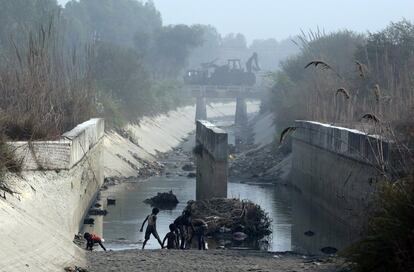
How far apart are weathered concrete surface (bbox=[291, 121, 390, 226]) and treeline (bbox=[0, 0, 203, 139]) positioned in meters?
7.11

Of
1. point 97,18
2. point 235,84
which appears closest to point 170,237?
point 235,84

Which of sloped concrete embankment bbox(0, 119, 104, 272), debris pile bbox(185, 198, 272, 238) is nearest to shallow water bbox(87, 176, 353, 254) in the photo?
debris pile bbox(185, 198, 272, 238)

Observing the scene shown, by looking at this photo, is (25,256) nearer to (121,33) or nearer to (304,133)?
(304,133)

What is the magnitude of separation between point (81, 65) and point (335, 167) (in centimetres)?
2379

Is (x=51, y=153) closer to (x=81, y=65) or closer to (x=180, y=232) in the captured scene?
(x=180, y=232)

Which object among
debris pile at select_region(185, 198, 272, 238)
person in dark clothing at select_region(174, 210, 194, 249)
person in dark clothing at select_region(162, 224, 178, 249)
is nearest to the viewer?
person in dark clothing at select_region(162, 224, 178, 249)

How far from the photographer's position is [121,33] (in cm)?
16312

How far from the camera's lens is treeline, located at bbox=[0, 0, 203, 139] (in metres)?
25.1

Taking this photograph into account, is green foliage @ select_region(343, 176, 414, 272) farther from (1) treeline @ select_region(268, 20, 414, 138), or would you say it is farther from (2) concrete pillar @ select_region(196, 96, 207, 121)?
(2) concrete pillar @ select_region(196, 96, 207, 121)

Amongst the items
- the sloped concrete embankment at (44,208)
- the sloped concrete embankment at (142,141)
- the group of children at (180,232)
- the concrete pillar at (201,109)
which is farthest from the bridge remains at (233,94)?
the group of children at (180,232)

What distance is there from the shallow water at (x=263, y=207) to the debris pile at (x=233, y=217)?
440 millimetres

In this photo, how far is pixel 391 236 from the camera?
11.3 m

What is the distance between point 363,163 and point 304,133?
13.7 metres

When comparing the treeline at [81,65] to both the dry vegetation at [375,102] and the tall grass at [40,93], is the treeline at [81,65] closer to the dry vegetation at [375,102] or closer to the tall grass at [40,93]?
the tall grass at [40,93]
